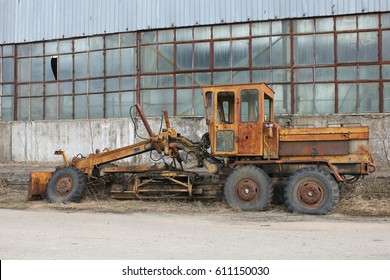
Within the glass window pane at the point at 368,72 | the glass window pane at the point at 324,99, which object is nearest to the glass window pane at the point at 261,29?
the glass window pane at the point at 324,99

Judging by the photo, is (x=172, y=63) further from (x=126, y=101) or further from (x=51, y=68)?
(x=51, y=68)

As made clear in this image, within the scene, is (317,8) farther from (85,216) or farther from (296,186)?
(85,216)

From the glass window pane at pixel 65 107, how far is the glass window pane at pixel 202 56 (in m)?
6.12

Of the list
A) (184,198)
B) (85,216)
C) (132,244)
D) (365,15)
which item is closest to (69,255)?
(132,244)

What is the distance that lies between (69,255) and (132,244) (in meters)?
1.13

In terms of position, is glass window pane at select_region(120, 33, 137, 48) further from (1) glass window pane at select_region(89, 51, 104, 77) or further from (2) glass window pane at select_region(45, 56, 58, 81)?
(2) glass window pane at select_region(45, 56, 58, 81)

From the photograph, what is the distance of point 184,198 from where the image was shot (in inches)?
492

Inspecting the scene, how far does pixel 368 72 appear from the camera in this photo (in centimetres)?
1880

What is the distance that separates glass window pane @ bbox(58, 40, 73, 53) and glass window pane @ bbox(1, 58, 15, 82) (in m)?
2.70

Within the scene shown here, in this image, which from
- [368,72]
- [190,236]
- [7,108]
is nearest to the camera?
[190,236]

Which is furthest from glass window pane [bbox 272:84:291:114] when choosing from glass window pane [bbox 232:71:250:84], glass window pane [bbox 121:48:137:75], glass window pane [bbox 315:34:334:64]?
glass window pane [bbox 121:48:137:75]

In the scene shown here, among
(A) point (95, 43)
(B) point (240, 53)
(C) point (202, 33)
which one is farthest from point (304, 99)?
(A) point (95, 43)

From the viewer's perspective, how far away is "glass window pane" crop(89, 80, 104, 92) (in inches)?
863

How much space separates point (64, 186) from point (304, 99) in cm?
1035
